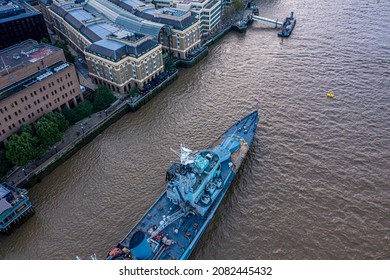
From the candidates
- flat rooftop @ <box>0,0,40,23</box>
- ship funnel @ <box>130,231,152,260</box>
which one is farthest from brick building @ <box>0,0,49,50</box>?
ship funnel @ <box>130,231,152,260</box>

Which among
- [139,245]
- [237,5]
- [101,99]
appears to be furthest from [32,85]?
[237,5]

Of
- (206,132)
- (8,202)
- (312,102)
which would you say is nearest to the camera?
(8,202)

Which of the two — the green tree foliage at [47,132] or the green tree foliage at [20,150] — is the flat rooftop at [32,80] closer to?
the green tree foliage at [47,132]

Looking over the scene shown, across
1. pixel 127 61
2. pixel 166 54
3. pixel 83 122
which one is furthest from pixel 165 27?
pixel 83 122

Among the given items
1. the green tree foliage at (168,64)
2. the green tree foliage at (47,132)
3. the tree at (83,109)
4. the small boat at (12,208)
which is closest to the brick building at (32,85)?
the tree at (83,109)

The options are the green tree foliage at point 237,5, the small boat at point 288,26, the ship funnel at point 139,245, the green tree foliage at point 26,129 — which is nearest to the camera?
→ the ship funnel at point 139,245

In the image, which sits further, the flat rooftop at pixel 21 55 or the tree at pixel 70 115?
the tree at pixel 70 115

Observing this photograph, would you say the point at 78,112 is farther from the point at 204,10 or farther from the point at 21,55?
the point at 204,10

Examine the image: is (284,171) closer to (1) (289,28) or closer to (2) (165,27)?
(2) (165,27)
